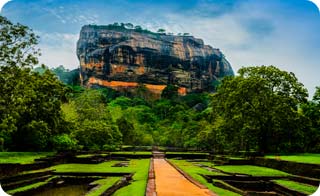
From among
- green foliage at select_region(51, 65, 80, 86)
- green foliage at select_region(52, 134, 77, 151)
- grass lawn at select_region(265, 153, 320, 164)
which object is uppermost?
green foliage at select_region(51, 65, 80, 86)

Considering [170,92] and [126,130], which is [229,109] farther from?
[126,130]

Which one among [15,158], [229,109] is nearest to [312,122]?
[229,109]

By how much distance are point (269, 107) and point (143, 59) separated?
8.41m

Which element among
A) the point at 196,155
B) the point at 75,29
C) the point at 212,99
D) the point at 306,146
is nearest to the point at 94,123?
the point at 196,155

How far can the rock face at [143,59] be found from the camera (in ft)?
45.3

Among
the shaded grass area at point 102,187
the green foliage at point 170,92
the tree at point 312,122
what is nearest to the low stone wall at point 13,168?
the shaded grass area at point 102,187

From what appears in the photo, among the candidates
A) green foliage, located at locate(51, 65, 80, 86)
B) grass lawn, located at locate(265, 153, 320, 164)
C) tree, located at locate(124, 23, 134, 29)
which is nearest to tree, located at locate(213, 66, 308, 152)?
grass lawn, located at locate(265, 153, 320, 164)

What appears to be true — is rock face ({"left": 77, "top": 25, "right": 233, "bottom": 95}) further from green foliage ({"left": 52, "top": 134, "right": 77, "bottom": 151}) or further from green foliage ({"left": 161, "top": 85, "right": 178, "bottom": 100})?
green foliage ({"left": 52, "top": 134, "right": 77, "bottom": 151})

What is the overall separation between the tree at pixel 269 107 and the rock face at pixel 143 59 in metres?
5.07

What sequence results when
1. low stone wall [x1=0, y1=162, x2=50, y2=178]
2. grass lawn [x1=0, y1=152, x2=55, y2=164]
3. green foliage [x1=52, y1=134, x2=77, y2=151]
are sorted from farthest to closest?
green foliage [x1=52, y1=134, x2=77, y2=151], grass lawn [x1=0, y1=152, x2=55, y2=164], low stone wall [x1=0, y1=162, x2=50, y2=178]

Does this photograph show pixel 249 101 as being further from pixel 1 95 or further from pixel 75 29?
pixel 1 95

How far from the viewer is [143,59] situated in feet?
45.6

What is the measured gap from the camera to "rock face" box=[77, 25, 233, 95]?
13805 millimetres

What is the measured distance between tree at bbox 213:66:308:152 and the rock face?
16.6ft
